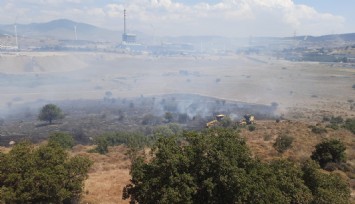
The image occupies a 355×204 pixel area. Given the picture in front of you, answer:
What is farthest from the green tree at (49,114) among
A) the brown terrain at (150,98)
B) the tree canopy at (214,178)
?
the tree canopy at (214,178)

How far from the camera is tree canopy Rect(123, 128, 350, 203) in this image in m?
12.0

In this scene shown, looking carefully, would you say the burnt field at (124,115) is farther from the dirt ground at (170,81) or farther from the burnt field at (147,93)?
the dirt ground at (170,81)

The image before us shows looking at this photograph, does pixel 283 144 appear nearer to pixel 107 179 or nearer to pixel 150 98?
pixel 107 179

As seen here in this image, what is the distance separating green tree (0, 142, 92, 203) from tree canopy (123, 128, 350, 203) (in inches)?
115

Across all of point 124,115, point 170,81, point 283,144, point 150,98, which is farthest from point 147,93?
point 283,144

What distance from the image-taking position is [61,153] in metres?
15.7

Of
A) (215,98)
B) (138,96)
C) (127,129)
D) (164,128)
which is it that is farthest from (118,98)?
(164,128)

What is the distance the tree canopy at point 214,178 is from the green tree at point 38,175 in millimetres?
2922

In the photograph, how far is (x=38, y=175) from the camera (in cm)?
1360

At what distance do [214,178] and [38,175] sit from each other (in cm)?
694

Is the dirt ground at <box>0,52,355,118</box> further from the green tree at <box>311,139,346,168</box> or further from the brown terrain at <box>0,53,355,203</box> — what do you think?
the green tree at <box>311,139,346,168</box>

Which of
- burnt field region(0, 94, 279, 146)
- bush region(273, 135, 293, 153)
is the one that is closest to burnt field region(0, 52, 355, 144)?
burnt field region(0, 94, 279, 146)

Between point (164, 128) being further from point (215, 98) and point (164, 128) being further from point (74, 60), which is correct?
point (74, 60)

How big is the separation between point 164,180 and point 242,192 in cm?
286
